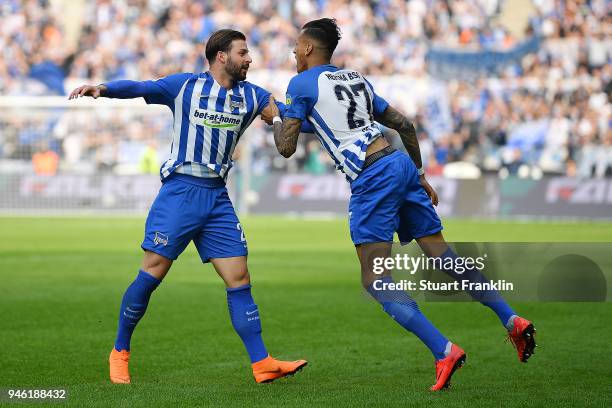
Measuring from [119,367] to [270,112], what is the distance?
1.86m

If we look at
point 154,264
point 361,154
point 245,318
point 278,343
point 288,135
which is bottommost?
point 278,343

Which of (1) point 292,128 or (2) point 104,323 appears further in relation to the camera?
(2) point 104,323

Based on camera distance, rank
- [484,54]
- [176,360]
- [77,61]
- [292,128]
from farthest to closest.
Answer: [77,61]
[484,54]
[176,360]
[292,128]

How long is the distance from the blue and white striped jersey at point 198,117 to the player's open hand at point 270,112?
17 cm

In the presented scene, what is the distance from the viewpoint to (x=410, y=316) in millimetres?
6469

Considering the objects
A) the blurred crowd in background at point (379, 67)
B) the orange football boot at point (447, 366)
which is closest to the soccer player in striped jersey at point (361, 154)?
the orange football boot at point (447, 366)

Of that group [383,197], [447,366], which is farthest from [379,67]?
[447,366]

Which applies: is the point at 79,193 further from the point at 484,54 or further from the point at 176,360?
the point at 176,360

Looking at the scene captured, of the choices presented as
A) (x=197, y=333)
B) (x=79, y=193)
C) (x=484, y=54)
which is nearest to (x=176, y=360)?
(x=197, y=333)

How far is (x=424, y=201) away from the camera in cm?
→ 689

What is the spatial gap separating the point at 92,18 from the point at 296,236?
16556 millimetres

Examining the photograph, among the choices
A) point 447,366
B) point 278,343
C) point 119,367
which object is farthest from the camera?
point 278,343

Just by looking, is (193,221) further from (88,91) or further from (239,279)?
(88,91)

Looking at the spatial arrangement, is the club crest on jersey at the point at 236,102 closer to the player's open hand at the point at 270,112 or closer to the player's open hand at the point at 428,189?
the player's open hand at the point at 270,112
